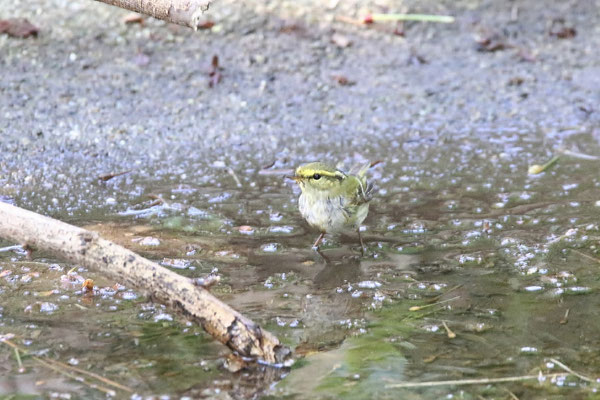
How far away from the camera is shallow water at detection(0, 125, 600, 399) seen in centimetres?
359

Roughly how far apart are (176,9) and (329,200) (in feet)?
6.29

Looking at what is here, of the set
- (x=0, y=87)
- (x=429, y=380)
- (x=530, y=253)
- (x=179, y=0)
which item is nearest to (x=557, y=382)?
(x=429, y=380)

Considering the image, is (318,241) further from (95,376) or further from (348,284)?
(95,376)

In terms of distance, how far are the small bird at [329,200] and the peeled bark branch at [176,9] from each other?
1.79 meters

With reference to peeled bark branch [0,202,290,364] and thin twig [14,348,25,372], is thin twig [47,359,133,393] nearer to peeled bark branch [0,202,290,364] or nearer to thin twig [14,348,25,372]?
thin twig [14,348,25,372]

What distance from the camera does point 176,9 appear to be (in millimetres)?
3531

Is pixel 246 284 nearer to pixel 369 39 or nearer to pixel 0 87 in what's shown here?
pixel 0 87

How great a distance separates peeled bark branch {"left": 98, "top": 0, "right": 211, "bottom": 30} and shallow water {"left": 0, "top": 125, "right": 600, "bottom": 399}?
56.5 inches

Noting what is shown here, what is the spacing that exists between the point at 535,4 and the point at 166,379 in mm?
7794

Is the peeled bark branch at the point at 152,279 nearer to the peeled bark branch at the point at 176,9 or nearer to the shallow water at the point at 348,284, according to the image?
the shallow water at the point at 348,284

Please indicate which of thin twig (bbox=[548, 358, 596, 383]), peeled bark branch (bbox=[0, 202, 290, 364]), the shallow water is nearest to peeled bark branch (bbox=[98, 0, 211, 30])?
peeled bark branch (bbox=[0, 202, 290, 364])

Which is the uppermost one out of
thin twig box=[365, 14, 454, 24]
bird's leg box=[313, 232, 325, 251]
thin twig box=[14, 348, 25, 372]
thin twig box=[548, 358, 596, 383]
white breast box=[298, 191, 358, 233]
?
thin twig box=[365, 14, 454, 24]

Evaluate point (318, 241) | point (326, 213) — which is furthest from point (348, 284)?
point (318, 241)

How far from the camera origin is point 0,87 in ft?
24.1
